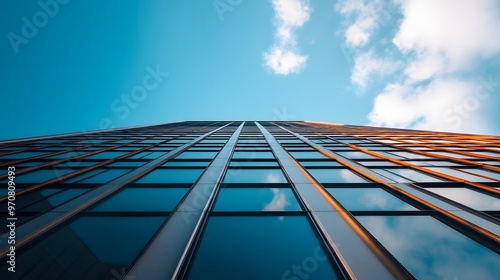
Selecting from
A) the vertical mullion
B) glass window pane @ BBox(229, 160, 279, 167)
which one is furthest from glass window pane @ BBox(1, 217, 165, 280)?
glass window pane @ BBox(229, 160, 279, 167)

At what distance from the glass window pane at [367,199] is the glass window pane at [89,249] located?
15.1 ft

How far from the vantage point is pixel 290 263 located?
13.1ft

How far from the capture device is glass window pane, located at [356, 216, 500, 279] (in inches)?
150

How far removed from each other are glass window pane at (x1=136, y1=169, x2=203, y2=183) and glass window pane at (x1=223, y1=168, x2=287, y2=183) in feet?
3.84

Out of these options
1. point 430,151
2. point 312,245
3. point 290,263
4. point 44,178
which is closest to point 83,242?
point 290,263

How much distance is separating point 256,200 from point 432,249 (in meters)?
3.73

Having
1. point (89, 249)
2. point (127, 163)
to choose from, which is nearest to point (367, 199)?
point (89, 249)

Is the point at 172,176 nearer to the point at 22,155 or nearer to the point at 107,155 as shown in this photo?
the point at 107,155

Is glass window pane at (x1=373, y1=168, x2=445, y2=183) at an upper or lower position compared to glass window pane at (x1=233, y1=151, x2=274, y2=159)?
lower

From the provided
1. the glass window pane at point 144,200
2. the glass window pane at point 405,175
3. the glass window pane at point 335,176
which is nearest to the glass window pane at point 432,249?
the glass window pane at point 335,176

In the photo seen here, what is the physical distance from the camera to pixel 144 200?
6195mm

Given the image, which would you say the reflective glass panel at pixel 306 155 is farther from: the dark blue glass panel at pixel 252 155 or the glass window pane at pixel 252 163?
the glass window pane at pixel 252 163

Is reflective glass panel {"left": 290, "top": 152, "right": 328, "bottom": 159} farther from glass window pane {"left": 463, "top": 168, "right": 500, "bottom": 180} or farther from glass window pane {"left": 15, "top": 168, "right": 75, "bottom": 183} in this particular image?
glass window pane {"left": 15, "top": 168, "right": 75, "bottom": 183}

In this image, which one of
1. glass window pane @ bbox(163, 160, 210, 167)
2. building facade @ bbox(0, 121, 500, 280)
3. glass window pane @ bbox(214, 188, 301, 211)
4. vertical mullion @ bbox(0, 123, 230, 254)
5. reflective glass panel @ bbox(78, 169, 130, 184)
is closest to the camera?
building facade @ bbox(0, 121, 500, 280)
